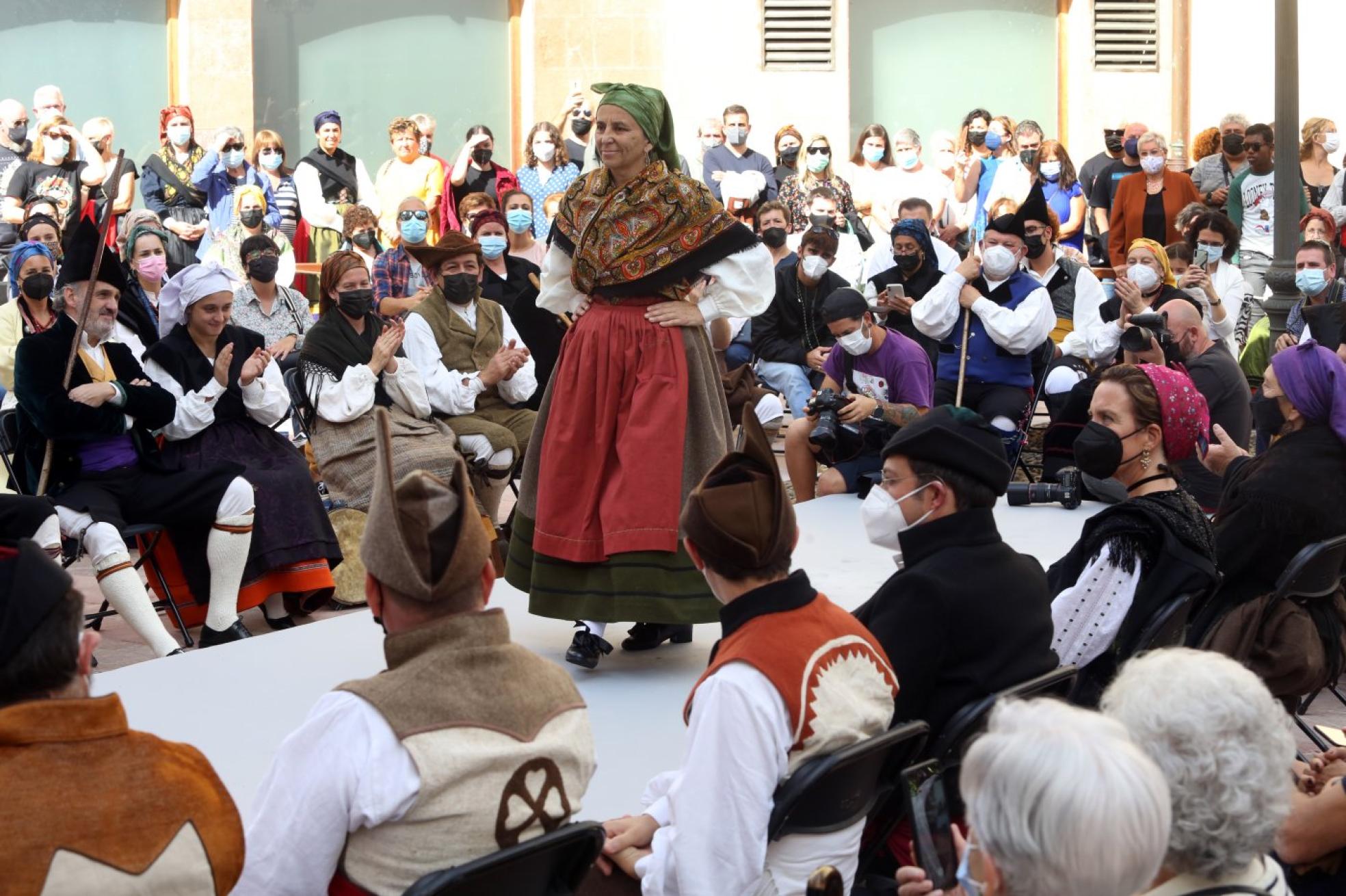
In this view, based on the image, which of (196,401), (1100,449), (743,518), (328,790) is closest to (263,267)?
(196,401)

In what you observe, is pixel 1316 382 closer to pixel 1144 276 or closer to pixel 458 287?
pixel 1144 276

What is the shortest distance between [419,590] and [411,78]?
1382 centimetres

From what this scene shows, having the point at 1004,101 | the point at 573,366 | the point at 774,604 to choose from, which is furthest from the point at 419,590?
the point at 1004,101

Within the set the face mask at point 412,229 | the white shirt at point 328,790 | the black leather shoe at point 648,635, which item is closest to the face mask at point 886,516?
the white shirt at point 328,790

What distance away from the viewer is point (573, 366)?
4.79m

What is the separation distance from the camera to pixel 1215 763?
2090 millimetres

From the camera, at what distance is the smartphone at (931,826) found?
7.88 feet

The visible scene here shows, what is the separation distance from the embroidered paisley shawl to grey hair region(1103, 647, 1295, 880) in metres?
2.73

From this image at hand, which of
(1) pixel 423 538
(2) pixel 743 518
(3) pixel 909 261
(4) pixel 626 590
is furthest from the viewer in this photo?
(3) pixel 909 261

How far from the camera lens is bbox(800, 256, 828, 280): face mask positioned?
29.4 ft

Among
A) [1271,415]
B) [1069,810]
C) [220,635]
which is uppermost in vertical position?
[1271,415]

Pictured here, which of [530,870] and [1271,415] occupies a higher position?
[1271,415]

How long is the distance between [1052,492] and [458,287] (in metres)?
2.58

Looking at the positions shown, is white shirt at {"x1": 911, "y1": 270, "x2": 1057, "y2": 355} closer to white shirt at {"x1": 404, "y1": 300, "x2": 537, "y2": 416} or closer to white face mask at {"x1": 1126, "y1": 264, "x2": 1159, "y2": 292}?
white face mask at {"x1": 1126, "y1": 264, "x2": 1159, "y2": 292}
